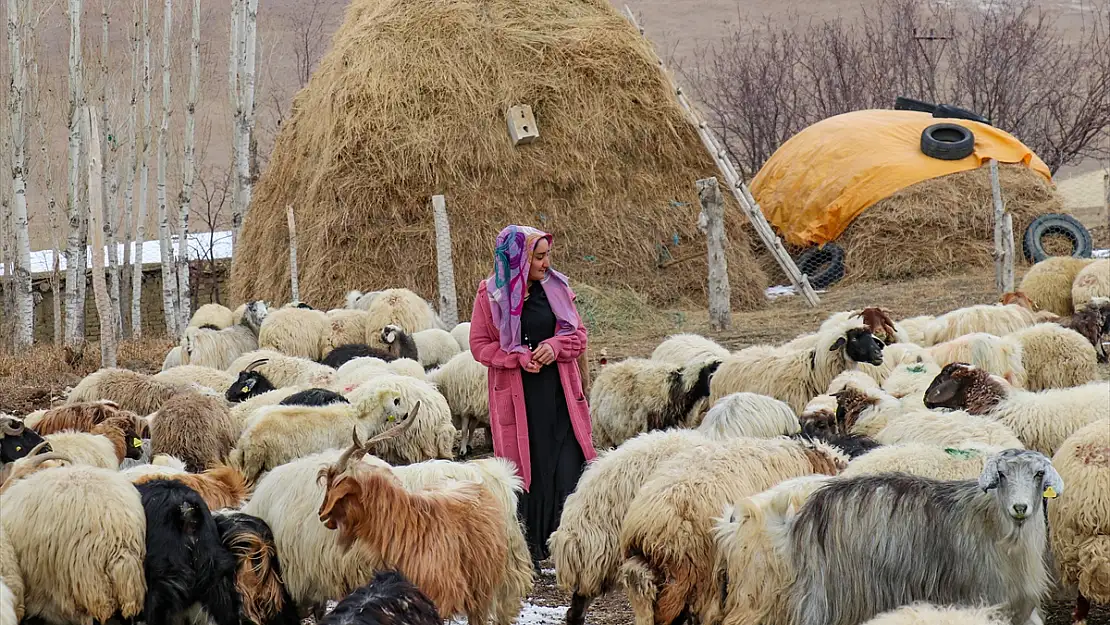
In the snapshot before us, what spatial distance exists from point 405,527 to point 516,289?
1825 mm

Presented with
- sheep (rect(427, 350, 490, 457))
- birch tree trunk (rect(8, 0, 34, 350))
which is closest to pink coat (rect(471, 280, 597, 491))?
sheep (rect(427, 350, 490, 457))

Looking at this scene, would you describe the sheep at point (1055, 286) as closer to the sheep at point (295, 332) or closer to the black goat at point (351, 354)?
the black goat at point (351, 354)

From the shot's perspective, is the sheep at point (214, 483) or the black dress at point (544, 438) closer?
the sheep at point (214, 483)

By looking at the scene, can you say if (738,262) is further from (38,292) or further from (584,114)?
(38,292)

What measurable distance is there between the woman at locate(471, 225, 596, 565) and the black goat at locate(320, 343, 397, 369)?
10.6 ft

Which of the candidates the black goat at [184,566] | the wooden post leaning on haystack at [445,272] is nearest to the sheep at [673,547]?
the black goat at [184,566]

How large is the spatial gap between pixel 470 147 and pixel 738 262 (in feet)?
12.8

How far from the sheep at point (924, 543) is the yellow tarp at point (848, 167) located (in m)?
14.0

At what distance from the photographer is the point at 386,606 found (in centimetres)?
389

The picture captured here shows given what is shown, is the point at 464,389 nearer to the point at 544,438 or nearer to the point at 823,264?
the point at 544,438

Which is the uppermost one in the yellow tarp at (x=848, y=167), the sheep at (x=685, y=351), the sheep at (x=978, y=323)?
the yellow tarp at (x=848, y=167)

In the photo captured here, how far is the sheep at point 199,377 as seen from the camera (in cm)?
853

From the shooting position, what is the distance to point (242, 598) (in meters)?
4.91

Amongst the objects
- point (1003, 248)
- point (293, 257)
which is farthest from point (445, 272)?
point (1003, 248)
